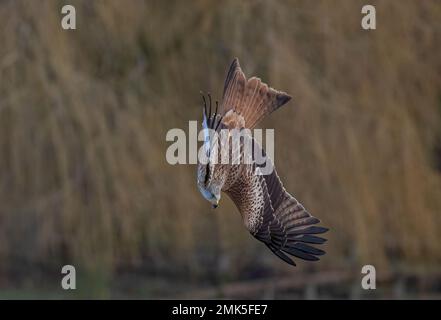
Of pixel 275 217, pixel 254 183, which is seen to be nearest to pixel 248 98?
pixel 254 183

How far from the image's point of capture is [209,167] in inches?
82.7

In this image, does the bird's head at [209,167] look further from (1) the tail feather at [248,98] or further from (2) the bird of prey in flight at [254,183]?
(1) the tail feather at [248,98]

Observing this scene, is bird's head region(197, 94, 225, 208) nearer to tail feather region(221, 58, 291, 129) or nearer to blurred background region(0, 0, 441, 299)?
tail feather region(221, 58, 291, 129)

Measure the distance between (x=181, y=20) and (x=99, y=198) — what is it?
112 cm

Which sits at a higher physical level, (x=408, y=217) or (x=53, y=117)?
(x=53, y=117)

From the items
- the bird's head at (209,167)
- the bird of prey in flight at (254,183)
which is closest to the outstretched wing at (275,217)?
the bird of prey in flight at (254,183)

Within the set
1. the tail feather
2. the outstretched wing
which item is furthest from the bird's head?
the outstretched wing

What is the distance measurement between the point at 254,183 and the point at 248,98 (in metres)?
0.21

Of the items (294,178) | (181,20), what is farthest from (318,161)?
(181,20)

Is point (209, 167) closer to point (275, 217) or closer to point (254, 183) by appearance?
point (254, 183)

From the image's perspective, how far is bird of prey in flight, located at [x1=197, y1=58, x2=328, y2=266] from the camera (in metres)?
2.16

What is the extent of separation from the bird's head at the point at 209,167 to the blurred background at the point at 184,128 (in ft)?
9.72

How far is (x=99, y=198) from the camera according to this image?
512cm
